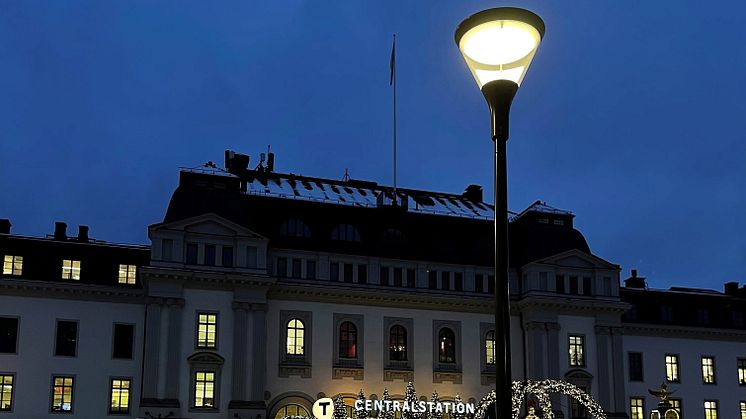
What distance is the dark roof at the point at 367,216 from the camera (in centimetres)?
5547

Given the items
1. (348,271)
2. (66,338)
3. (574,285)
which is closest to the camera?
(66,338)

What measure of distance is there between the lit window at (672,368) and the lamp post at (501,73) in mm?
59349

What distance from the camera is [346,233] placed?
57.6 m

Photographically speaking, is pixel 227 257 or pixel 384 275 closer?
pixel 227 257

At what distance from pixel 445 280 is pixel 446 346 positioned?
4068 millimetres

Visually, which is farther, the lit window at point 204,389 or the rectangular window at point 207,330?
the rectangular window at point 207,330

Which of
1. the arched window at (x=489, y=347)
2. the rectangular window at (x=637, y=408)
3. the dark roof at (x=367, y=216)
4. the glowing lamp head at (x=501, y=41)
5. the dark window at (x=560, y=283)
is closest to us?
the glowing lamp head at (x=501, y=41)

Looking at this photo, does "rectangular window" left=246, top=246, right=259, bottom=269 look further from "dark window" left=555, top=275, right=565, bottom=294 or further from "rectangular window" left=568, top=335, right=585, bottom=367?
"rectangular window" left=568, top=335, right=585, bottom=367

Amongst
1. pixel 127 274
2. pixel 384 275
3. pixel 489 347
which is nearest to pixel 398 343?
pixel 384 275

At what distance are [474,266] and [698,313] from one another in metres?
17.8

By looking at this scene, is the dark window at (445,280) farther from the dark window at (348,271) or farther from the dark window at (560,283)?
the dark window at (560,283)

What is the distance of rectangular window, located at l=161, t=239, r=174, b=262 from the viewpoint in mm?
52531

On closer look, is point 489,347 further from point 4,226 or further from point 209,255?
point 4,226

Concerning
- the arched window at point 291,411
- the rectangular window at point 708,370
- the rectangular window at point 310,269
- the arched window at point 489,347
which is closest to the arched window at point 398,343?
the arched window at point 489,347
